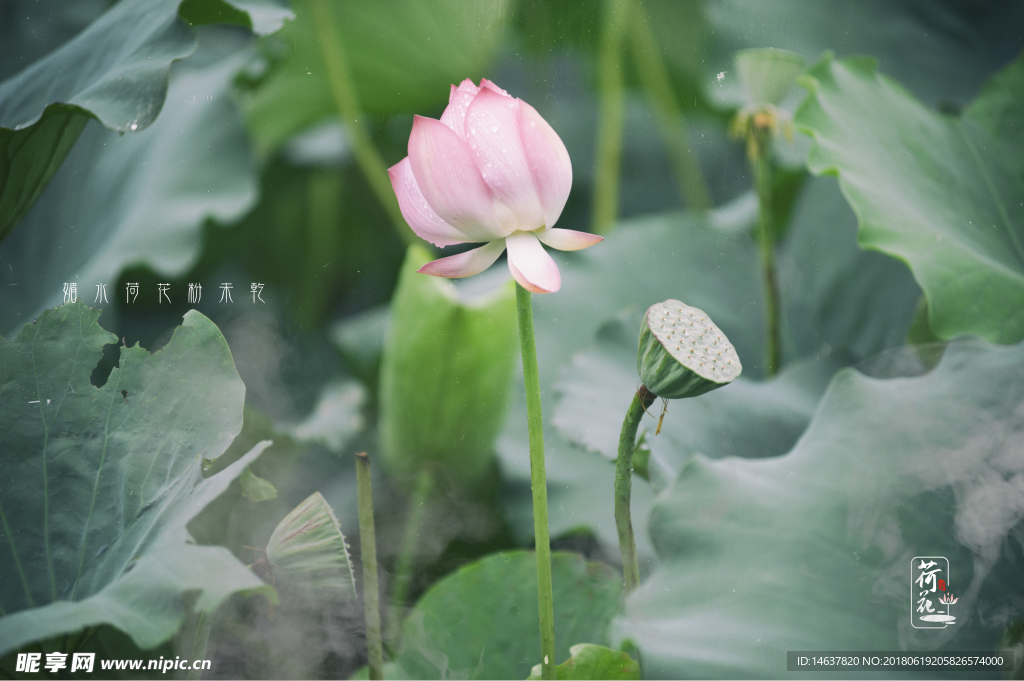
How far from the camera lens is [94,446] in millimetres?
341

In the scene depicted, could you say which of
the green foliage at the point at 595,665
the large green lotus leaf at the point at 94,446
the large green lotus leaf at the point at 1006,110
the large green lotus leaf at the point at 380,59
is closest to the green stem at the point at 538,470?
the green foliage at the point at 595,665

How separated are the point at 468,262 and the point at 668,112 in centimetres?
29

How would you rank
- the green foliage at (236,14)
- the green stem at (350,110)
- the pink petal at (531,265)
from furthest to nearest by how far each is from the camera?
the green stem at (350,110), the green foliage at (236,14), the pink petal at (531,265)

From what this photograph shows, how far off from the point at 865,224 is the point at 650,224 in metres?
0.18

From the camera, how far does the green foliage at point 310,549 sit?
320 mm

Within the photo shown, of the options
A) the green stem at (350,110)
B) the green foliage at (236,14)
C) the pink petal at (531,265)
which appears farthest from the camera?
the green stem at (350,110)

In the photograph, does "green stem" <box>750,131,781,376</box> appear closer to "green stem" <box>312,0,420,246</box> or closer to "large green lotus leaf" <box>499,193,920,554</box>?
"large green lotus leaf" <box>499,193,920,554</box>

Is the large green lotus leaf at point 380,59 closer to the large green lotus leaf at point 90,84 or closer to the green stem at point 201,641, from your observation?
the large green lotus leaf at point 90,84

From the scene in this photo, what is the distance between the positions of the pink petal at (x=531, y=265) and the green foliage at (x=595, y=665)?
181mm

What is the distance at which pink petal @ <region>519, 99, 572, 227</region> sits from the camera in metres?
0.27

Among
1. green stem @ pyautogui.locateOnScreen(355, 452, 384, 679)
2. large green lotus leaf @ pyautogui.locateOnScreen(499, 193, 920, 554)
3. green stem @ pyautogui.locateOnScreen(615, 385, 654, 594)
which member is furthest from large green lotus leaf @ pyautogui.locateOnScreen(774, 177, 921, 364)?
green stem @ pyautogui.locateOnScreen(355, 452, 384, 679)

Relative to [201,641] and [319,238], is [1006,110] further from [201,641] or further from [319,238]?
[201,641]

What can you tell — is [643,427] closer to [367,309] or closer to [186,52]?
[367,309]

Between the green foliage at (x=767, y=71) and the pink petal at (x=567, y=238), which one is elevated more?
the green foliage at (x=767, y=71)
